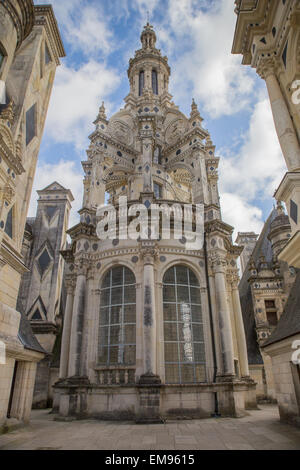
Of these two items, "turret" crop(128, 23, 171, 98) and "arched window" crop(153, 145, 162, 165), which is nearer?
"arched window" crop(153, 145, 162, 165)

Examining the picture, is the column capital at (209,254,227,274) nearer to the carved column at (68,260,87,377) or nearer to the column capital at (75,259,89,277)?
the column capital at (75,259,89,277)

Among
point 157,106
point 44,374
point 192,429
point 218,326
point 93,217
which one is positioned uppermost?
point 157,106

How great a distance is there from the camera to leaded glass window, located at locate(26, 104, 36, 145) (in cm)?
989

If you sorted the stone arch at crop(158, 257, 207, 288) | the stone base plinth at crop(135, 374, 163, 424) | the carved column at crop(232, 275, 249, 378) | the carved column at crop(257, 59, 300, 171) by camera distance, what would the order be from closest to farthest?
the carved column at crop(257, 59, 300, 171), the stone base plinth at crop(135, 374, 163, 424), the stone arch at crop(158, 257, 207, 288), the carved column at crop(232, 275, 249, 378)

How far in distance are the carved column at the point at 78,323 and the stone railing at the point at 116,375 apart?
3.99 ft

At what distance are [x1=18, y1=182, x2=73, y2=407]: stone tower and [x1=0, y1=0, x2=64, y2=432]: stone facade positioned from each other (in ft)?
31.3

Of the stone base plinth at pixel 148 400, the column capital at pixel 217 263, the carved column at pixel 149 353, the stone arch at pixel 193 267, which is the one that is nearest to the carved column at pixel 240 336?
the stone base plinth at pixel 148 400

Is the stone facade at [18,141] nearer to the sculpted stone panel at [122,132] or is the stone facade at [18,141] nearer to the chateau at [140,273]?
the chateau at [140,273]

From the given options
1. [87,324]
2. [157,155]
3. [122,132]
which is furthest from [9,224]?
[122,132]

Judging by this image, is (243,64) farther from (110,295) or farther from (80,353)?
(80,353)

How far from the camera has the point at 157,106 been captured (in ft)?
85.5

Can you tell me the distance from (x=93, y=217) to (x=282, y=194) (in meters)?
12.9

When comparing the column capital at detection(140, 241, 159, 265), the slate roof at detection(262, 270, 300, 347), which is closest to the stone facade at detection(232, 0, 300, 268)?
the slate roof at detection(262, 270, 300, 347)
